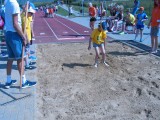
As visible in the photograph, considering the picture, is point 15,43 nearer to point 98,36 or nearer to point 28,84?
point 28,84

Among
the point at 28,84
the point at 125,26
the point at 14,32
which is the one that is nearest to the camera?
the point at 14,32

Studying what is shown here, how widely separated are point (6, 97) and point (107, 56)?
16.8 ft

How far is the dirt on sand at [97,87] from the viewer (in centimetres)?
559

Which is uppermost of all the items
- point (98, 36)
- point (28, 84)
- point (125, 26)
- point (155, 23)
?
point (155, 23)

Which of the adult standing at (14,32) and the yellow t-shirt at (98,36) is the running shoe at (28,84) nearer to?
the adult standing at (14,32)

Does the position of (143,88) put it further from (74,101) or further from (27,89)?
(27,89)

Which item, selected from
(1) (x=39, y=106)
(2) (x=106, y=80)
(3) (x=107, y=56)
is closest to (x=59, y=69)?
(2) (x=106, y=80)

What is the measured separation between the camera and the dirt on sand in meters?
5.59

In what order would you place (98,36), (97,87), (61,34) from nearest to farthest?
(97,87), (98,36), (61,34)

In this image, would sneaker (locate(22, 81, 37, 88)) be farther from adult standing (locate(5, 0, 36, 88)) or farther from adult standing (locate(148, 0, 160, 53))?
adult standing (locate(148, 0, 160, 53))

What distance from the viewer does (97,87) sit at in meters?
7.11

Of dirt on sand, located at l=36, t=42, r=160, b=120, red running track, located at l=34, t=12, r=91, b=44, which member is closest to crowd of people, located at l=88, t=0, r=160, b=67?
dirt on sand, located at l=36, t=42, r=160, b=120

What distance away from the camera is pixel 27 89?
651cm

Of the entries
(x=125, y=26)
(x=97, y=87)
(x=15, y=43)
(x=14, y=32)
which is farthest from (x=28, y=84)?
(x=125, y=26)
